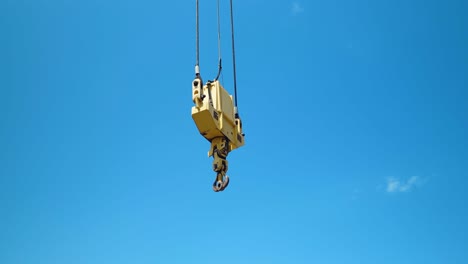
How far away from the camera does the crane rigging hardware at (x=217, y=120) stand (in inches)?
287

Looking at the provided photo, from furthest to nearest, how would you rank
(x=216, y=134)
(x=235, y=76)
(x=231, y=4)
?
(x=231, y=4)
(x=235, y=76)
(x=216, y=134)

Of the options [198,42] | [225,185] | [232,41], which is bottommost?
[225,185]

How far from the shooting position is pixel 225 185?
24.8 feet

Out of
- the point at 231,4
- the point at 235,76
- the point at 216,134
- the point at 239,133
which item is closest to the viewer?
the point at 216,134

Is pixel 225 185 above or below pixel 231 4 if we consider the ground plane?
below

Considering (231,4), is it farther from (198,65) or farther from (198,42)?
(198,65)

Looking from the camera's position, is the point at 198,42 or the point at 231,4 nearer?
the point at 198,42

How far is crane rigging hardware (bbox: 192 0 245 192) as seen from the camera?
7297 mm

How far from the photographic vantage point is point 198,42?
8320 millimetres

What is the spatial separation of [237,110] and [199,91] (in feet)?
4.18

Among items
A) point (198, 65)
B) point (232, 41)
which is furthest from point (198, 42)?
point (232, 41)

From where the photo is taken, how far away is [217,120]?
299 inches

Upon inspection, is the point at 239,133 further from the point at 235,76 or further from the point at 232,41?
the point at 232,41

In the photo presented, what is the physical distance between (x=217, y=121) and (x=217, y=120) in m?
0.02
